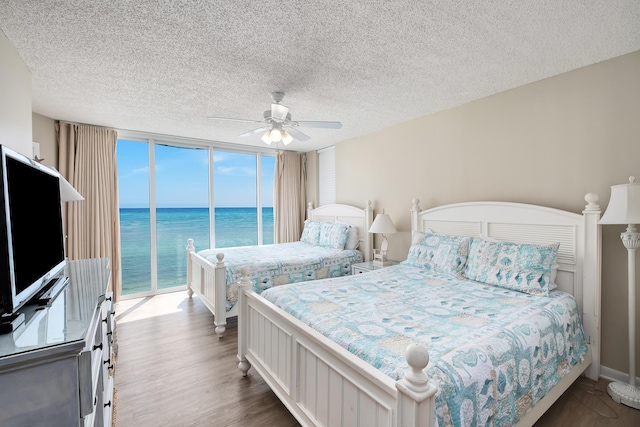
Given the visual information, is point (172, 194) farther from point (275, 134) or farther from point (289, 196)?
point (275, 134)

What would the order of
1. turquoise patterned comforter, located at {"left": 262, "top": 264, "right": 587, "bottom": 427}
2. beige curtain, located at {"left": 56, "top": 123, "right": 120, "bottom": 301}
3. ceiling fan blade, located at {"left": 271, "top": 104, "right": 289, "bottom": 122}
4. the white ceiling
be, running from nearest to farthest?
turquoise patterned comforter, located at {"left": 262, "top": 264, "right": 587, "bottom": 427} < the white ceiling < ceiling fan blade, located at {"left": 271, "top": 104, "right": 289, "bottom": 122} < beige curtain, located at {"left": 56, "top": 123, "right": 120, "bottom": 301}

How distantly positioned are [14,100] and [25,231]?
58.4 inches

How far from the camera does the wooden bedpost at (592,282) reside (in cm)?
219

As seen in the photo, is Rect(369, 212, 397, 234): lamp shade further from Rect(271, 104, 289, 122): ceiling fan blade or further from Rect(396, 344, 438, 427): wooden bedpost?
Rect(396, 344, 438, 427): wooden bedpost

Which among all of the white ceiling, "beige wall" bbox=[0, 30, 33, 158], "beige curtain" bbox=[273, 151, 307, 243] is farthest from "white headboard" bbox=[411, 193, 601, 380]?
"beige wall" bbox=[0, 30, 33, 158]

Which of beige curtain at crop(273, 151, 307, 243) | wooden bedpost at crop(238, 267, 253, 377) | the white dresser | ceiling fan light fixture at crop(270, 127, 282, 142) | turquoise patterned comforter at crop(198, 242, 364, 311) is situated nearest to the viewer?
the white dresser

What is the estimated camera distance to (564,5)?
164 cm

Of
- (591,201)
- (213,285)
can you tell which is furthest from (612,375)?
(213,285)

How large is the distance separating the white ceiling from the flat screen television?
0.95 metres

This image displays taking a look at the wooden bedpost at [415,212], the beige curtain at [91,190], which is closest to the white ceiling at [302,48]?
the beige curtain at [91,190]

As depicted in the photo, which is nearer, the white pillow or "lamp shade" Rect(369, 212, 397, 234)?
"lamp shade" Rect(369, 212, 397, 234)

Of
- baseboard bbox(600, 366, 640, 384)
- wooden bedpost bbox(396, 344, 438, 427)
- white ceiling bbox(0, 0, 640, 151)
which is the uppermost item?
white ceiling bbox(0, 0, 640, 151)

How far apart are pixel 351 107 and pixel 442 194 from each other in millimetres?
1457

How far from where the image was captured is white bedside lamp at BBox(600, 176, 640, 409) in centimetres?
191
